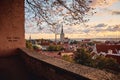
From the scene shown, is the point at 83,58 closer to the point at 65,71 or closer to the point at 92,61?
the point at 92,61

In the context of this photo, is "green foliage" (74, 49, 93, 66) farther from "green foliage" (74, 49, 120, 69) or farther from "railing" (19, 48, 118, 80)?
"railing" (19, 48, 118, 80)

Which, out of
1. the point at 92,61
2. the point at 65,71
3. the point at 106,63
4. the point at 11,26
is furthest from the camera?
the point at 92,61

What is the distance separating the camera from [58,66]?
4414 millimetres

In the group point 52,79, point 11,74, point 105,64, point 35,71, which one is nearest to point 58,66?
point 52,79

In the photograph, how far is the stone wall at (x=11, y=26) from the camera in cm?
958

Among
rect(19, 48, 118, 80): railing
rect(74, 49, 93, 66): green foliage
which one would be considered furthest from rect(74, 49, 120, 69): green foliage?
rect(19, 48, 118, 80): railing

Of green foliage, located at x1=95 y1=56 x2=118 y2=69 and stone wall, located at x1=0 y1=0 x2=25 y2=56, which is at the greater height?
stone wall, located at x1=0 y1=0 x2=25 y2=56

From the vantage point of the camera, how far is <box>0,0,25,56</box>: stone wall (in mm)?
9578

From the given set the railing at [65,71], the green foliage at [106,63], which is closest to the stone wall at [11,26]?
the railing at [65,71]

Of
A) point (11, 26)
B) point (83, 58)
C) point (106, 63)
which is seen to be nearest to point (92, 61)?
point (83, 58)

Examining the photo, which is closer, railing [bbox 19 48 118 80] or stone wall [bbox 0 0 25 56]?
railing [bbox 19 48 118 80]

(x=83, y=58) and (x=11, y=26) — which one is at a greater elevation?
(x=11, y=26)

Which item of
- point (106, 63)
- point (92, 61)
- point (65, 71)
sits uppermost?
point (65, 71)

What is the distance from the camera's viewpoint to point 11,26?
9977 millimetres
